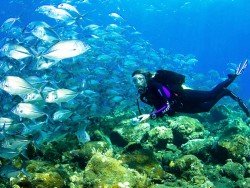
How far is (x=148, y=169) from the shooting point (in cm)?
601

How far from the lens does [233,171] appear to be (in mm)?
6516

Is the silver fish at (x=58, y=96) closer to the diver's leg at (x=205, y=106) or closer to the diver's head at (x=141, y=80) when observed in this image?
the diver's head at (x=141, y=80)

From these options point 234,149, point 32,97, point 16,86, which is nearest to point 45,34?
point 32,97

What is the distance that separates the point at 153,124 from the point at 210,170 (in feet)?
9.81

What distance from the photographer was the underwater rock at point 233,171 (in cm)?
648

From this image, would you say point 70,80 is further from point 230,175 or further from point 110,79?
point 230,175

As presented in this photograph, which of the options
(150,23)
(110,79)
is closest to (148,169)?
(110,79)

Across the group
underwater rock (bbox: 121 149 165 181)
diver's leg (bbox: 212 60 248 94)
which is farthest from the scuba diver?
underwater rock (bbox: 121 149 165 181)

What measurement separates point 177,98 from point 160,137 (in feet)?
4.31

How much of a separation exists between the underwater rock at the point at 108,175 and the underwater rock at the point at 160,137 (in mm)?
2720

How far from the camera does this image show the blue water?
1984 inches

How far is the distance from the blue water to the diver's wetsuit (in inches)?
875

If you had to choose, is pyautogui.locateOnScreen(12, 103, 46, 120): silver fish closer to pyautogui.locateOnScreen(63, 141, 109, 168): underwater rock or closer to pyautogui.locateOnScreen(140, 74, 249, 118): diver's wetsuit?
pyautogui.locateOnScreen(63, 141, 109, 168): underwater rock

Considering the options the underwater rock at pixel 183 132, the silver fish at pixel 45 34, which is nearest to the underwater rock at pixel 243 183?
the underwater rock at pixel 183 132
